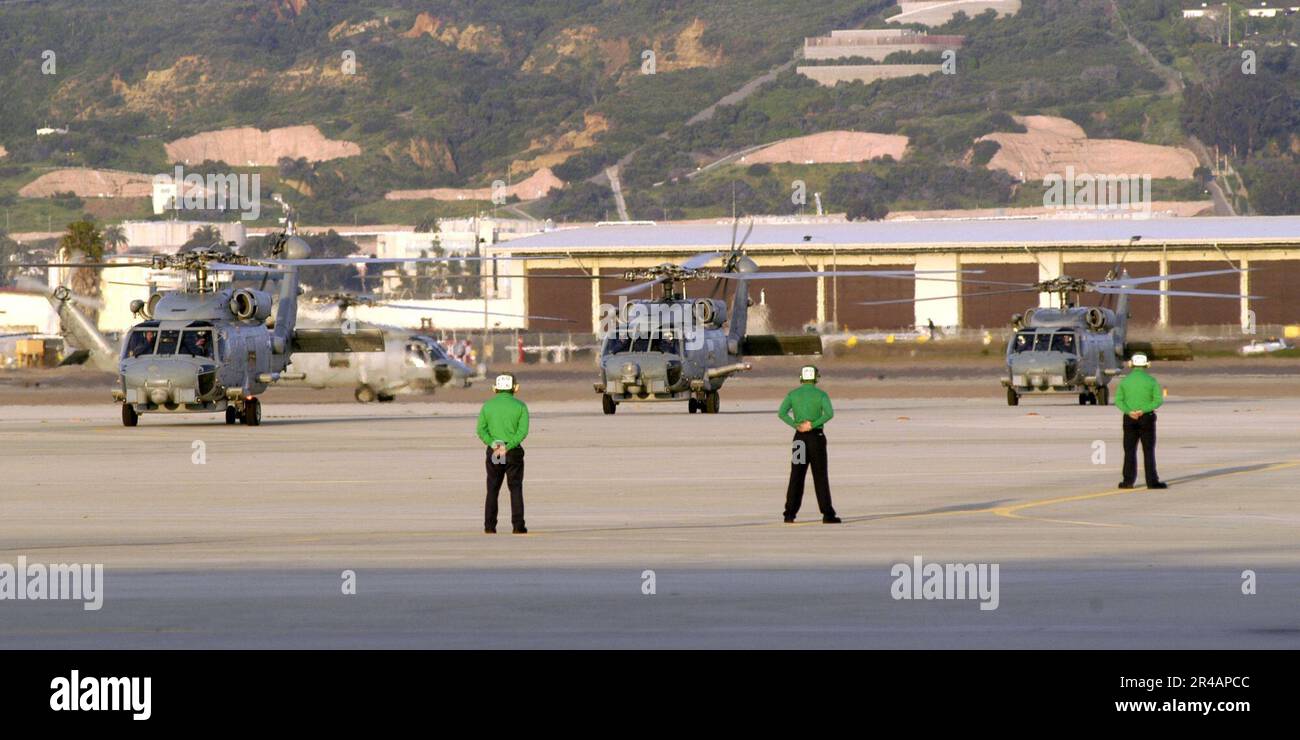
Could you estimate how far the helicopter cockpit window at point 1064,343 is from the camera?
184 feet

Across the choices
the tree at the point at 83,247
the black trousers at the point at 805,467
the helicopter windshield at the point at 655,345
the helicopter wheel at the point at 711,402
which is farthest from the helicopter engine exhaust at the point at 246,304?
the tree at the point at 83,247

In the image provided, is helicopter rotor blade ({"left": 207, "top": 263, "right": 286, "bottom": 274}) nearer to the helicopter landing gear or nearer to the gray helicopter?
the helicopter landing gear

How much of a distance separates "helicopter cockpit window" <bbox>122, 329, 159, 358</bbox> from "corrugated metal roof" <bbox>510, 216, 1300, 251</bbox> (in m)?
75.2

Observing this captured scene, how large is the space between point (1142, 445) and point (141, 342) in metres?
24.7

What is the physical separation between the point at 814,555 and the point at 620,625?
16.9ft

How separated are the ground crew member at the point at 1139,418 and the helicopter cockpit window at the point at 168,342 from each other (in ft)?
76.9

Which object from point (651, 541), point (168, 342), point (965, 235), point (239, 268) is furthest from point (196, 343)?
point (965, 235)

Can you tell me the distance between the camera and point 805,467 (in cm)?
2283

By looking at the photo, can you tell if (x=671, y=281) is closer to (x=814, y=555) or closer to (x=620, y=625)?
(x=814, y=555)

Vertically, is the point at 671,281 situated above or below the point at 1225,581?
above

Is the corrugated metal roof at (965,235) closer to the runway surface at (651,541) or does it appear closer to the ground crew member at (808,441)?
the runway surface at (651,541)
